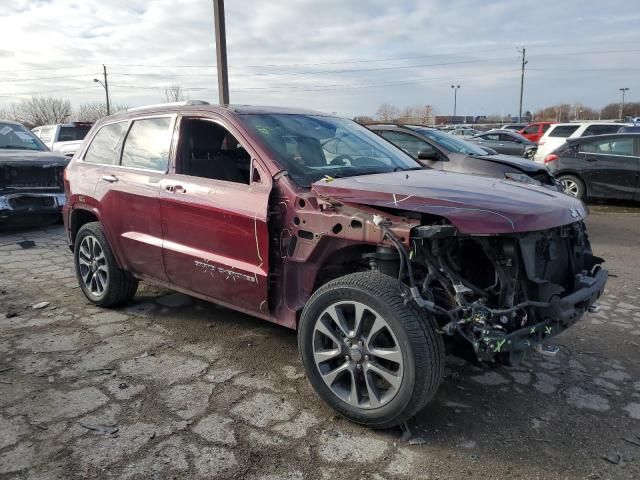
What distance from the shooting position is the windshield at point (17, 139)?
941 cm

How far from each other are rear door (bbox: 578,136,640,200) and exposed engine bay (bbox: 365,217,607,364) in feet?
29.4

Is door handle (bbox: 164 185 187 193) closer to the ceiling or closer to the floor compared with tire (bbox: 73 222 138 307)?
closer to the ceiling

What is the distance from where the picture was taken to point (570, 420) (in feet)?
10.2

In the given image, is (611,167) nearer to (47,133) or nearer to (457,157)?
(457,157)

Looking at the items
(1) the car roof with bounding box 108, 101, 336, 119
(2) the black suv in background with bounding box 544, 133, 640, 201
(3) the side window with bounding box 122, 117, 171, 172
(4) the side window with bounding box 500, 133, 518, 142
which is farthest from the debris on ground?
(4) the side window with bounding box 500, 133, 518, 142

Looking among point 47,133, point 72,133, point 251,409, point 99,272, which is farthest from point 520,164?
point 47,133

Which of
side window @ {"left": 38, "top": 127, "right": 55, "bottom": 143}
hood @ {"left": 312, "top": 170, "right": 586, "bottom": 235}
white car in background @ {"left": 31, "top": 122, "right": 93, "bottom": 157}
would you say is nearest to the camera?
hood @ {"left": 312, "top": 170, "right": 586, "bottom": 235}

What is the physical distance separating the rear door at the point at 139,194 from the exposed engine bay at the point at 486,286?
6.39 ft

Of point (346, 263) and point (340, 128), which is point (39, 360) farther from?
point (340, 128)

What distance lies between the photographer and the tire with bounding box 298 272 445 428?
9.03ft

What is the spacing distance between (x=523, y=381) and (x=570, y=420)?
50 centimetres

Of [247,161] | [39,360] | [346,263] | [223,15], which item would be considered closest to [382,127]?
[223,15]

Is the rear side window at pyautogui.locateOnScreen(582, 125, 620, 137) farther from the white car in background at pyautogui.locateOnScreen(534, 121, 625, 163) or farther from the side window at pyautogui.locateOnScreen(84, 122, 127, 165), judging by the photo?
the side window at pyautogui.locateOnScreen(84, 122, 127, 165)

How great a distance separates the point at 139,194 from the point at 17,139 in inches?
265
